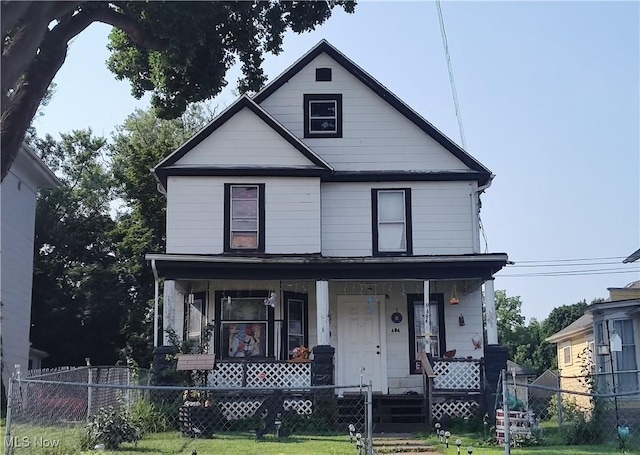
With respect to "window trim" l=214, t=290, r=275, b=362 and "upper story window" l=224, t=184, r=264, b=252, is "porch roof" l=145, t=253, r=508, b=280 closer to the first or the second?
"upper story window" l=224, t=184, r=264, b=252

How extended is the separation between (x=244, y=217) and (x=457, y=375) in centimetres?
641

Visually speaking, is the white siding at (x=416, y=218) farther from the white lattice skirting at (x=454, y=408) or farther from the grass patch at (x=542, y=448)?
the grass patch at (x=542, y=448)

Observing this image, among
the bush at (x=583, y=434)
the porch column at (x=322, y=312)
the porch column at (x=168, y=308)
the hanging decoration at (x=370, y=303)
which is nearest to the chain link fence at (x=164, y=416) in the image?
the porch column at (x=322, y=312)

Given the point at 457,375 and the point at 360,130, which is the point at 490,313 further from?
the point at 360,130

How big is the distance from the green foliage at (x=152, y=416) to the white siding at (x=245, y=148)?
6388 millimetres

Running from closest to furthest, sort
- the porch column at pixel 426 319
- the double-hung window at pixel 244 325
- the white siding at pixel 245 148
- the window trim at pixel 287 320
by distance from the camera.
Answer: the porch column at pixel 426 319
the double-hung window at pixel 244 325
the window trim at pixel 287 320
the white siding at pixel 245 148

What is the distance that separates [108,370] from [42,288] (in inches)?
699

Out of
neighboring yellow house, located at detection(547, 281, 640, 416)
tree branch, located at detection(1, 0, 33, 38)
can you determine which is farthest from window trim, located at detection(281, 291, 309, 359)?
tree branch, located at detection(1, 0, 33, 38)

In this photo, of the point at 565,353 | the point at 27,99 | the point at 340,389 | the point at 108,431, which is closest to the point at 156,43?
the point at 27,99

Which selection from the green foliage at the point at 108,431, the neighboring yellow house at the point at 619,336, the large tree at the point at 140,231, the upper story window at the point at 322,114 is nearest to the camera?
the green foliage at the point at 108,431

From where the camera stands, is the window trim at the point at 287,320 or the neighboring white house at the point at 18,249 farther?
the neighboring white house at the point at 18,249

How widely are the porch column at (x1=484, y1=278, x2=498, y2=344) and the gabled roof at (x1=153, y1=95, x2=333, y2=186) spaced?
482cm

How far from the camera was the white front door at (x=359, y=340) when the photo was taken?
65.5 ft

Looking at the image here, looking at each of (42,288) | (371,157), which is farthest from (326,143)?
(42,288)
